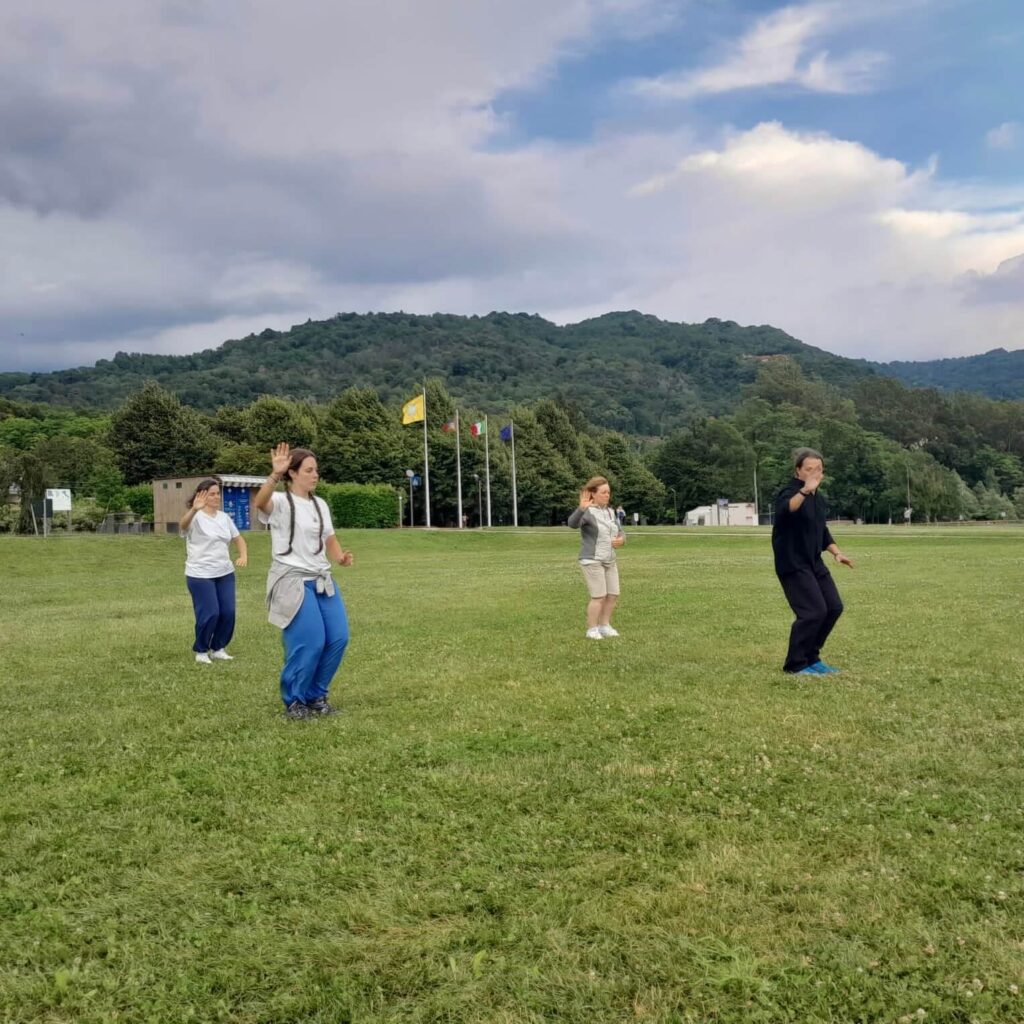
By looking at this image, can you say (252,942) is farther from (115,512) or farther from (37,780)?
(115,512)

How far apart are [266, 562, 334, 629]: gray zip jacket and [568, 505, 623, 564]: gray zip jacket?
4.85m

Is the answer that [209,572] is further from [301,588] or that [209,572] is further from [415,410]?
[415,410]

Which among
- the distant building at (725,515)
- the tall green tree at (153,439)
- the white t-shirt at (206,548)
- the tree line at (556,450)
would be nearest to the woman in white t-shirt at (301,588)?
the white t-shirt at (206,548)

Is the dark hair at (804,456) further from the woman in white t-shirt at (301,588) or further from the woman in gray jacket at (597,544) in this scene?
the woman in white t-shirt at (301,588)

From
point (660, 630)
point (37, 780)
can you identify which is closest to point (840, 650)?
point (660, 630)

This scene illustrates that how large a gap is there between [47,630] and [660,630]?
33.6 ft

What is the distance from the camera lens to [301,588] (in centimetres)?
757

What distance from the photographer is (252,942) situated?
144 inches

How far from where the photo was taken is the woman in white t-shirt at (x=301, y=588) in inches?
298

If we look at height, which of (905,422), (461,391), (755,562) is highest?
(461,391)

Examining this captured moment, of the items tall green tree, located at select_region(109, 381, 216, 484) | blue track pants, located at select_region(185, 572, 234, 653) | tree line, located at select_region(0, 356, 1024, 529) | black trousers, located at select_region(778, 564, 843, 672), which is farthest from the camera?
tall green tree, located at select_region(109, 381, 216, 484)

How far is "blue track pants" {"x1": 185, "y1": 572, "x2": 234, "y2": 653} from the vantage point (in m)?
11.0

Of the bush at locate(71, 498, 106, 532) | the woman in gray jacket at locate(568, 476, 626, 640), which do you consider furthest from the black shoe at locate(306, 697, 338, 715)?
the bush at locate(71, 498, 106, 532)

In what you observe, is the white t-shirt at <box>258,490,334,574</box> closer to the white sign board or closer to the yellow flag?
the white sign board
